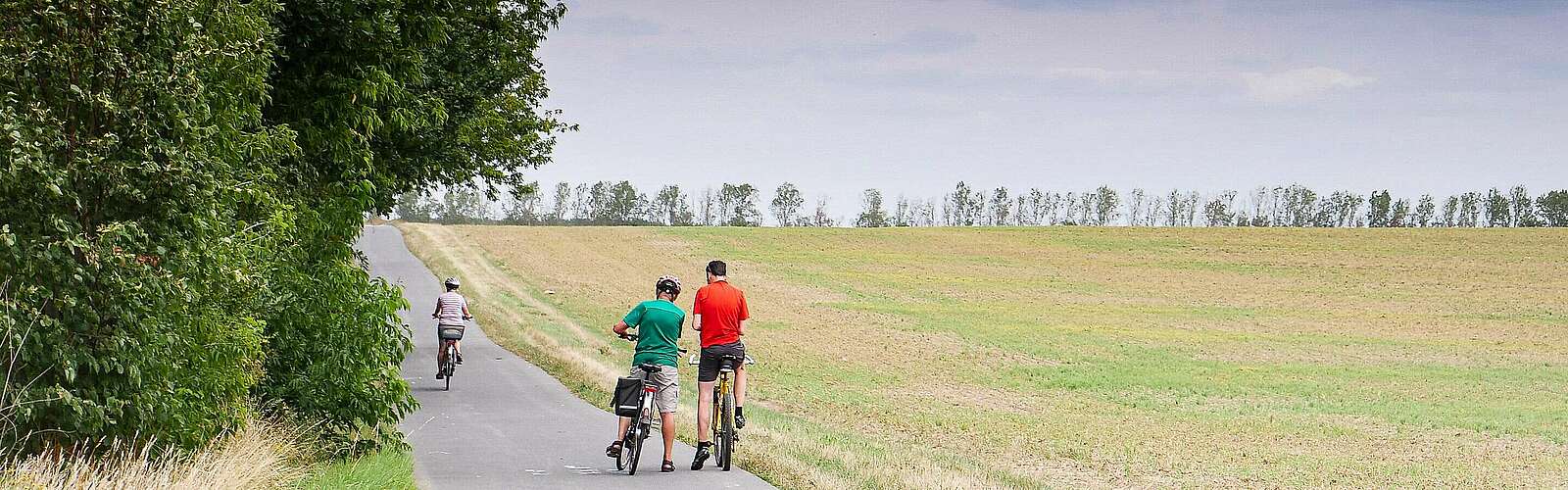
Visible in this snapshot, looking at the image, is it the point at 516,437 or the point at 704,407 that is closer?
the point at 704,407

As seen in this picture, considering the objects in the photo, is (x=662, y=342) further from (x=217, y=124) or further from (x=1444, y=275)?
(x=1444, y=275)

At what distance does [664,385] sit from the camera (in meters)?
10.6

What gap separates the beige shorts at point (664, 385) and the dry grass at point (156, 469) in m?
2.93

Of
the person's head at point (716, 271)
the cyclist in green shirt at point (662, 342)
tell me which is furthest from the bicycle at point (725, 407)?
the person's head at point (716, 271)

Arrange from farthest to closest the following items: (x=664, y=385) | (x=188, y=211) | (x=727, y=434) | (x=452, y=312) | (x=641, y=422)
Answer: (x=452, y=312)
(x=727, y=434)
(x=664, y=385)
(x=641, y=422)
(x=188, y=211)

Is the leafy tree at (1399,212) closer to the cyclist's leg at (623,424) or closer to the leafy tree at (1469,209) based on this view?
the leafy tree at (1469,209)

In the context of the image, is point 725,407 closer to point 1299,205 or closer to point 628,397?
point 628,397

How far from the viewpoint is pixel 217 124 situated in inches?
299

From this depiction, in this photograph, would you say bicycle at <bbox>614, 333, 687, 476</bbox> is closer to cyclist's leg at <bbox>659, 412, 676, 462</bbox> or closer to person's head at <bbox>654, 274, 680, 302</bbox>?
cyclist's leg at <bbox>659, 412, 676, 462</bbox>

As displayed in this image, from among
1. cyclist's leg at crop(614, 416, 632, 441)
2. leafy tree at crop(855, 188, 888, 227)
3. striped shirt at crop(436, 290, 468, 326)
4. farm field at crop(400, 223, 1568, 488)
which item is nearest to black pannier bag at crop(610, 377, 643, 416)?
cyclist's leg at crop(614, 416, 632, 441)

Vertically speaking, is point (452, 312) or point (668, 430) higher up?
point (452, 312)

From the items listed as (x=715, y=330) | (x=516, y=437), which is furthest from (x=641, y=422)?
(x=516, y=437)

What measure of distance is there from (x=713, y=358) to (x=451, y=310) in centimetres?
995

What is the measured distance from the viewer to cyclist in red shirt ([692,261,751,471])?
10602 millimetres
